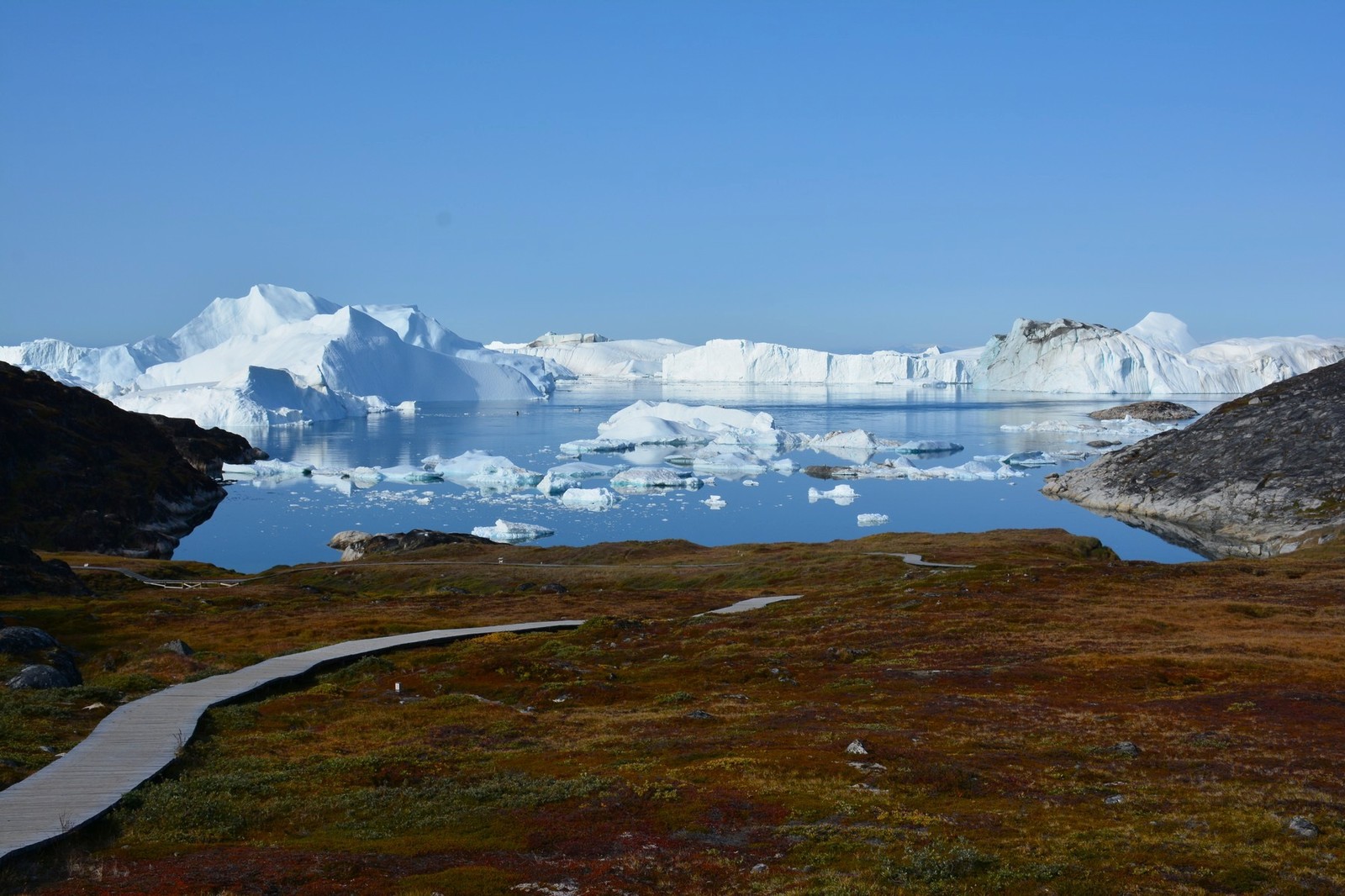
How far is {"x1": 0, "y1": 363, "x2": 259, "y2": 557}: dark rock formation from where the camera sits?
75625 mm

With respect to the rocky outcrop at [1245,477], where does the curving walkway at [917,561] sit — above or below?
below

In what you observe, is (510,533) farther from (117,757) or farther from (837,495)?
(117,757)

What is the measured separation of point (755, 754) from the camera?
1603 cm

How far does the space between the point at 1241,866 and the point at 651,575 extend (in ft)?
146

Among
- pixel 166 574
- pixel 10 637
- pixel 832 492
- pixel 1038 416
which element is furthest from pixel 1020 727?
pixel 1038 416

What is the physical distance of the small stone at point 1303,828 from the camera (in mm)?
11391

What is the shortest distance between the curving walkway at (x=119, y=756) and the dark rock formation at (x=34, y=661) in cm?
236

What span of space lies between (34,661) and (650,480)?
7814 centimetres

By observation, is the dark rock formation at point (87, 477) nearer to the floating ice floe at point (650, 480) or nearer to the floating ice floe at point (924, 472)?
A: the floating ice floe at point (650, 480)

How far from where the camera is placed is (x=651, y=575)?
54.3 metres

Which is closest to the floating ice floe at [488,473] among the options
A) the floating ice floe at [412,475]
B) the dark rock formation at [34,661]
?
the floating ice floe at [412,475]

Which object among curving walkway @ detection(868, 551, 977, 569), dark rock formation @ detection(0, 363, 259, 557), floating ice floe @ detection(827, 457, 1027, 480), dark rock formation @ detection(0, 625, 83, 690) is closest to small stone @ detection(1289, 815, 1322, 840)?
dark rock formation @ detection(0, 625, 83, 690)

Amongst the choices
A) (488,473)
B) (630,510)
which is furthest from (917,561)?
(488,473)

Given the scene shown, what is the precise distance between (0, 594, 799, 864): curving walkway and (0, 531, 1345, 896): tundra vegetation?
1.30ft
